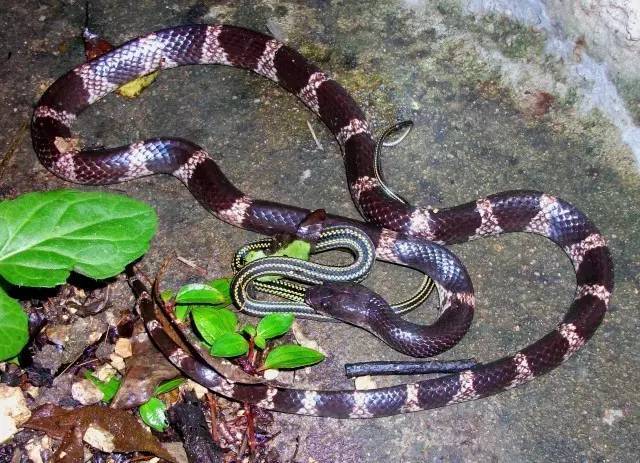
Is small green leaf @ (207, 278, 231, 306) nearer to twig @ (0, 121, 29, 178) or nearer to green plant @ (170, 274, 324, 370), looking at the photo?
green plant @ (170, 274, 324, 370)

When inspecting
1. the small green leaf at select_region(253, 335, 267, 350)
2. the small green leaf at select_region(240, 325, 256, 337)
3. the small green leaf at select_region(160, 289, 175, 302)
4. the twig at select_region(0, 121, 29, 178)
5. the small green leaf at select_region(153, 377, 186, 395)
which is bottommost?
the twig at select_region(0, 121, 29, 178)

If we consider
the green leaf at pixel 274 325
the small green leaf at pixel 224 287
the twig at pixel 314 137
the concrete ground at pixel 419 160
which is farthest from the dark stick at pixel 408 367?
the twig at pixel 314 137

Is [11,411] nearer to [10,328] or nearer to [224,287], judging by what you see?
[10,328]

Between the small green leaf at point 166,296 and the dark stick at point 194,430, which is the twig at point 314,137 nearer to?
the small green leaf at point 166,296

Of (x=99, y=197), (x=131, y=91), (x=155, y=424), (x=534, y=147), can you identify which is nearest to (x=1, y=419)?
(x=155, y=424)

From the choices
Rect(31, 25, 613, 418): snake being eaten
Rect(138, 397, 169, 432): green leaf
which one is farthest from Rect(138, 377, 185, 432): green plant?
Rect(31, 25, 613, 418): snake being eaten

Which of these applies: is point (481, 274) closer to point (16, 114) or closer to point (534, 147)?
point (534, 147)
